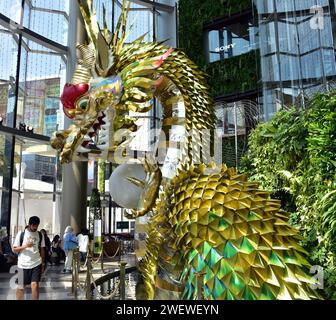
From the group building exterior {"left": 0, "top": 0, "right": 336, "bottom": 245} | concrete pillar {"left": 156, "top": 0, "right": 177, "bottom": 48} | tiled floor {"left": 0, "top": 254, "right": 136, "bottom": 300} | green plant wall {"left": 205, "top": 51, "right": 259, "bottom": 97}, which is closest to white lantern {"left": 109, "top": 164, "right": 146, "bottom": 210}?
tiled floor {"left": 0, "top": 254, "right": 136, "bottom": 300}

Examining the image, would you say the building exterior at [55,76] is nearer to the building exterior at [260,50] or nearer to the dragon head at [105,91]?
the building exterior at [260,50]

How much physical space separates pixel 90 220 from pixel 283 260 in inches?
516

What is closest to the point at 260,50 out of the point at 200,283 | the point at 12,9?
the point at 200,283

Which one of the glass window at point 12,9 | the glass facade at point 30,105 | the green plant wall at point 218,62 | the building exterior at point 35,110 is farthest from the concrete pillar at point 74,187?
the green plant wall at point 218,62

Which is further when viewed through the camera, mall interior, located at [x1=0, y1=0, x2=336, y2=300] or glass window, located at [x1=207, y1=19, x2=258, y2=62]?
glass window, located at [x1=207, y1=19, x2=258, y2=62]

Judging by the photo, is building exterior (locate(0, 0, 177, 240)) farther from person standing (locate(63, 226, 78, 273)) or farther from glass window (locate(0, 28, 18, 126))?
person standing (locate(63, 226, 78, 273))

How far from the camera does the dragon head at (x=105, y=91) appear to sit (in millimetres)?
1972

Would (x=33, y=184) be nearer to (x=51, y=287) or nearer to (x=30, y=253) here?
(x=51, y=287)

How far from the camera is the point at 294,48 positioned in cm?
623

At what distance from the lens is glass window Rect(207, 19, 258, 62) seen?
13.2 metres

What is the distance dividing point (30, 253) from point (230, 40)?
11950 millimetres

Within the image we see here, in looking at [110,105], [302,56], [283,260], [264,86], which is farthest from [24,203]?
[283,260]

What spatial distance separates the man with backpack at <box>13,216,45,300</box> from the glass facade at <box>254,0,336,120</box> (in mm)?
3897
